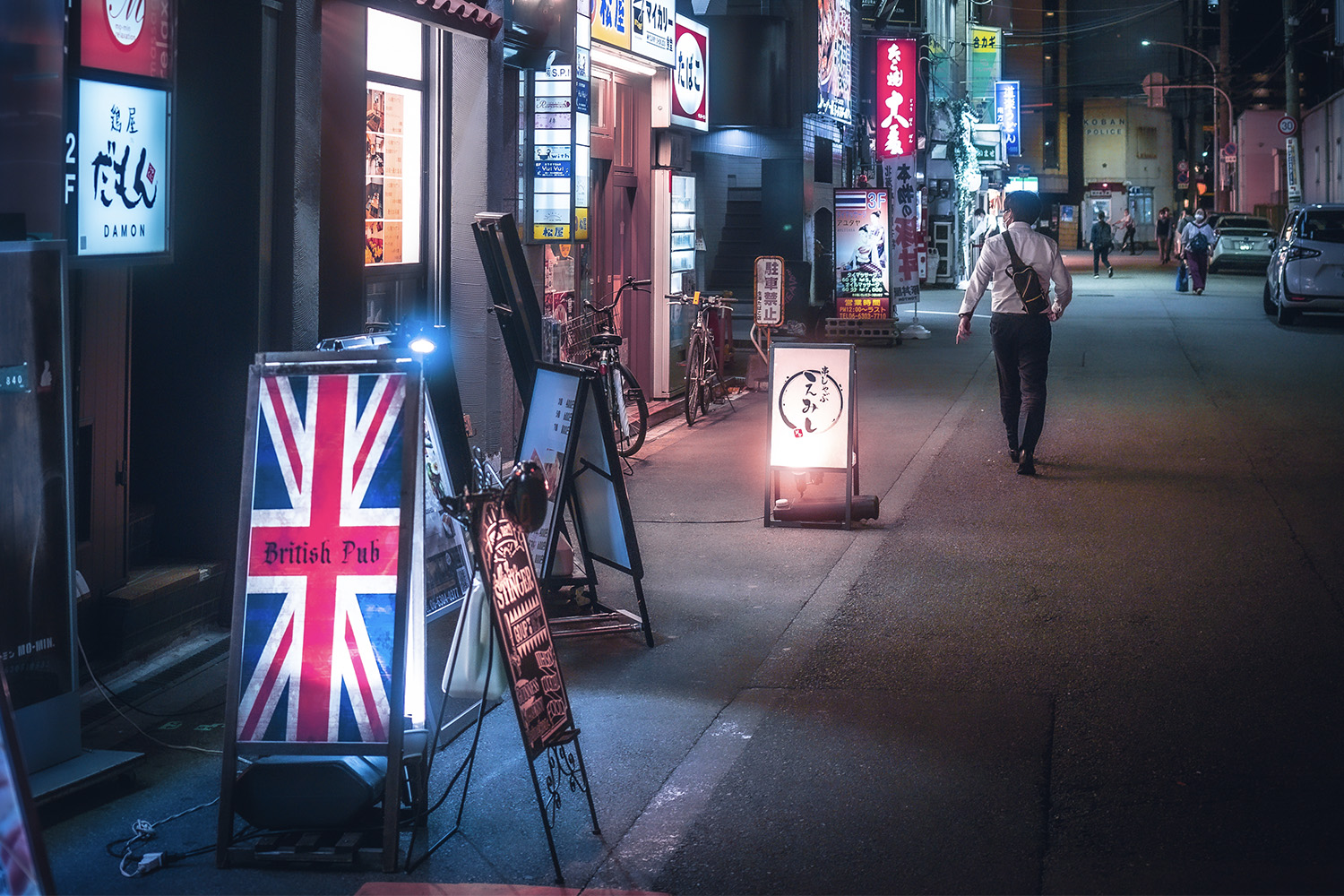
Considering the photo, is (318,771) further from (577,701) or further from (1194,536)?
(1194,536)

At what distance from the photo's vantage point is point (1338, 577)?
7777 millimetres

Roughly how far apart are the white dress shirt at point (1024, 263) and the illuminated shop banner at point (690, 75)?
16.3 ft

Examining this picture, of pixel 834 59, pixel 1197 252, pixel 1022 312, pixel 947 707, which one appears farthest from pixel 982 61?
pixel 947 707

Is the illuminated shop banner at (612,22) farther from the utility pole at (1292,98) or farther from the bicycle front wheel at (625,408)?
the utility pole at (1292,98)

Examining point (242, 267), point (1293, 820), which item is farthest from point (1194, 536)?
point (242, 267)

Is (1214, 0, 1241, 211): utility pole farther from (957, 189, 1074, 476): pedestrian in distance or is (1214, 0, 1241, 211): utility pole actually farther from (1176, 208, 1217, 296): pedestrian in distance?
(957, 189, 1074, 476): pedestrian in distance

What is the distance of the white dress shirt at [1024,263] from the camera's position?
10953 millimetres

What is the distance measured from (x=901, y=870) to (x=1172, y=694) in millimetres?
2197

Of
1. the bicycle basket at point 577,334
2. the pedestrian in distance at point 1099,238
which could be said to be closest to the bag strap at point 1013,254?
the bicycle basket at point 577,334

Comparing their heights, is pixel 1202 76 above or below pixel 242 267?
above

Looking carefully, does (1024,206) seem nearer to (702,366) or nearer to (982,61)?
(702,366)

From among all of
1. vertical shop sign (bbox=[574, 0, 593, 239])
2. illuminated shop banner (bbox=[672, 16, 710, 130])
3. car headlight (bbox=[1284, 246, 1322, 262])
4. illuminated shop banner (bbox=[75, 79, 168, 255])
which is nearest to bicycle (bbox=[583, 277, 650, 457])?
vertical shop sign (bbox=[574, 0, 593, 239])

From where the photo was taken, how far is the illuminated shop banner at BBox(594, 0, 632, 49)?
1232 centimetres

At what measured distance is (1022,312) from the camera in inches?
431
